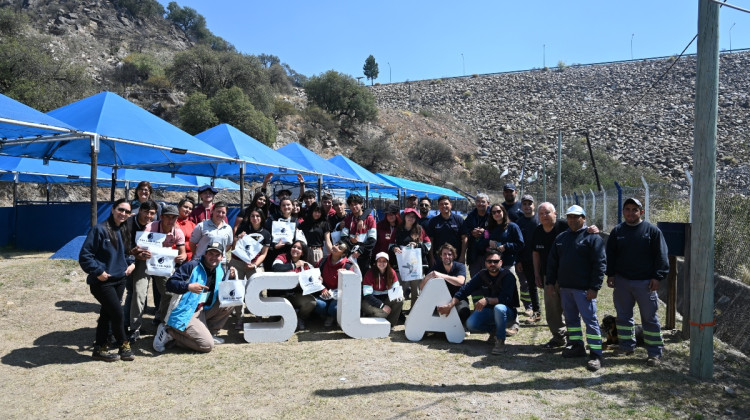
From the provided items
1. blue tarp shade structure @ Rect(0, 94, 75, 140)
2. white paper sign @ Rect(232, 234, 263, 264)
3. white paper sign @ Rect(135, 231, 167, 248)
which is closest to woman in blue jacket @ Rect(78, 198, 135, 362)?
white paper sign @ Rect(135, 231, 167, 248)

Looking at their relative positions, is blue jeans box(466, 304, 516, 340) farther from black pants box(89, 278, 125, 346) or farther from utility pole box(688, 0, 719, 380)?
black pants box(89, 278, 125, 346)

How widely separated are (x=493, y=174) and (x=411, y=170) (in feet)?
31.4

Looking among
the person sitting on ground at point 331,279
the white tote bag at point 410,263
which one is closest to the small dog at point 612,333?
the white tote bag at point 410,263

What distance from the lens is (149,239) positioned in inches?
235

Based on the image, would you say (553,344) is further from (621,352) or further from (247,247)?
(247,247)

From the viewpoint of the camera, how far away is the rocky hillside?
55.7 metres

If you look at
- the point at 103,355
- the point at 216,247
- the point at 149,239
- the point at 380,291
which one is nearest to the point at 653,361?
the point at 380,291

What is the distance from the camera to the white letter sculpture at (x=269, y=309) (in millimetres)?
6453

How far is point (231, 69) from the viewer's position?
40500 mm

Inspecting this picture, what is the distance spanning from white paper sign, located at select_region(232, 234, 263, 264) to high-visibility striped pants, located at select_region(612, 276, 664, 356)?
463cm

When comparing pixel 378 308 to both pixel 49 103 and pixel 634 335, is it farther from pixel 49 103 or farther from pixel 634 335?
pixel 49 103

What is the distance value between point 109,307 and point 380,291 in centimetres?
341

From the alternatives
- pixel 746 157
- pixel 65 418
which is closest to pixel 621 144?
pixel 746 157

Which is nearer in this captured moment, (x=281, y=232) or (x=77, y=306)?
(x=281, y=232)
